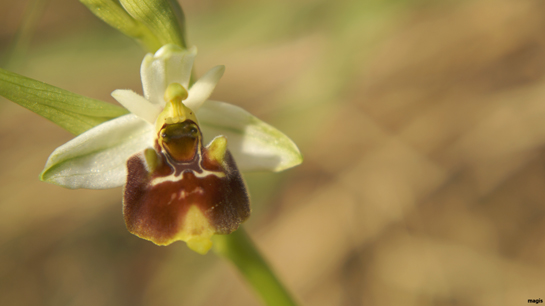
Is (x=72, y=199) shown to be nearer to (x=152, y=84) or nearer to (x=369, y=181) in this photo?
(x=369, y=181)

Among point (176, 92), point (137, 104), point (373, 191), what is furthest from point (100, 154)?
point (373, 191)

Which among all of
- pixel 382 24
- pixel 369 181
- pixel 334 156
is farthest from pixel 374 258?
pixel 382 24

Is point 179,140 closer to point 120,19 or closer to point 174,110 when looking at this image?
point 174,110

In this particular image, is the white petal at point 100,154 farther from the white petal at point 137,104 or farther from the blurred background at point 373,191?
the blurred background at point 373,191

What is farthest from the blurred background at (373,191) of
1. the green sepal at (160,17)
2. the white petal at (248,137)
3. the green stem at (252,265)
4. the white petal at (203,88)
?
the green sepal at (160,17)

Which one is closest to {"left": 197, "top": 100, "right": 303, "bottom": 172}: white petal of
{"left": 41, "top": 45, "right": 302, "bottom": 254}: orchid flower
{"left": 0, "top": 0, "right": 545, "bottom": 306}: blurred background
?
{"left": 41, "top": 45, "right": 302, "bottom": 254}: orchid flower

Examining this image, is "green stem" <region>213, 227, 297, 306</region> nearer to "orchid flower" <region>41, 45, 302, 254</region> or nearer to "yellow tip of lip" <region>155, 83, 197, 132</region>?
"orchid flower" <region>41, 45, 302, 254</region>
